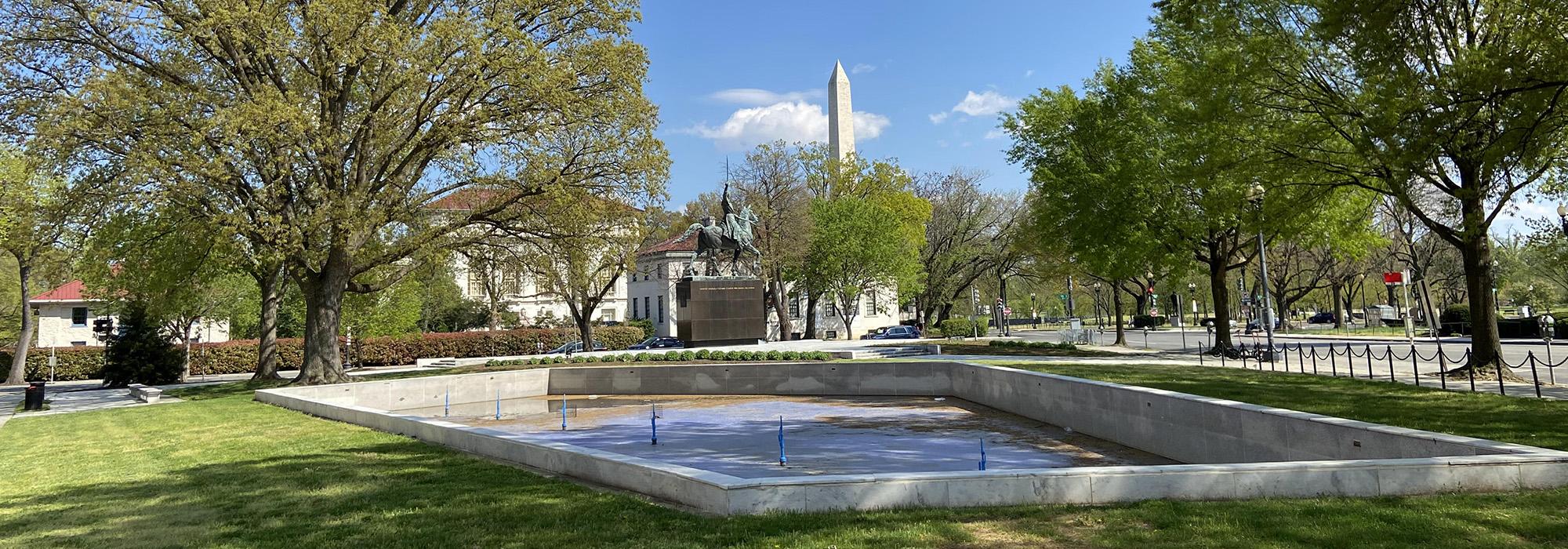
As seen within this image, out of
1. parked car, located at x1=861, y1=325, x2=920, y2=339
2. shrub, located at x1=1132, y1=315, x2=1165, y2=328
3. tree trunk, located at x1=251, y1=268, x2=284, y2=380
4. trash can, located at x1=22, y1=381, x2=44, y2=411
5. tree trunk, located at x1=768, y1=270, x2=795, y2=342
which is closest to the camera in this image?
trash can, located at x1=22, y1=381, x2=44, y2=411

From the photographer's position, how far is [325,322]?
23.4m

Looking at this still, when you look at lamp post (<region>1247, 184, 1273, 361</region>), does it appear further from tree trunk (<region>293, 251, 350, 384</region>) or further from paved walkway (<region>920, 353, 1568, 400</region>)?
tree trunk (<region>293, 251, 350, 384</region>)

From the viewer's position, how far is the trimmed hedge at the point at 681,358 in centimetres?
2691

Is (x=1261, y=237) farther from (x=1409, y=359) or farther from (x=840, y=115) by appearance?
(x=840, y=115)

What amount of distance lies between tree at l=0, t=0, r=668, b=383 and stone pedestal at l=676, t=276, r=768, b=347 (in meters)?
10.2

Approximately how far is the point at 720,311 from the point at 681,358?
661 cm

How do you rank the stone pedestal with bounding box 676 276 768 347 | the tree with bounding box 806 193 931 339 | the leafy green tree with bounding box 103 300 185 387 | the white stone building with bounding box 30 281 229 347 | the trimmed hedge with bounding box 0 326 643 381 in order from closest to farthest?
the leafy green tree with bounding box 103 300 185 387 < the stone pedestal with bounding box 676 276 768 347 < the trimmed hedge with bounding box 0 326 643 381 < the tree with bounding box 806 193 931 339 < the white stone building with bounding box 30 281 229 347

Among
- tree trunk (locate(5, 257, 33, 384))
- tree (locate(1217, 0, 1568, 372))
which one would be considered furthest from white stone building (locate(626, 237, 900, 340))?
tree (locate(1217, 0, 1568, 372))

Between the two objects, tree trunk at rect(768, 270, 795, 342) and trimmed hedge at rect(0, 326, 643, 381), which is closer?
trimmed hedge at rect(0, 326, 643, 381)

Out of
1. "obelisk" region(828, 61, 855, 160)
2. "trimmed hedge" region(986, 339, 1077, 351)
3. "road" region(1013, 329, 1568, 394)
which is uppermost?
"obelisk" region(828, 61, 855, 160)

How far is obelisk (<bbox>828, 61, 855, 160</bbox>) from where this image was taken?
61.5 m

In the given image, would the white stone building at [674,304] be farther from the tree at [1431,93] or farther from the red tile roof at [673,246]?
the tree at [1431,93]

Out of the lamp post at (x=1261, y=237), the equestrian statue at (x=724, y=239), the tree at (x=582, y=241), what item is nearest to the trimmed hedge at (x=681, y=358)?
the tree at (x=582, y=241)

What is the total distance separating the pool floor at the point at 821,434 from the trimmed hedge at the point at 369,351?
23.8m
